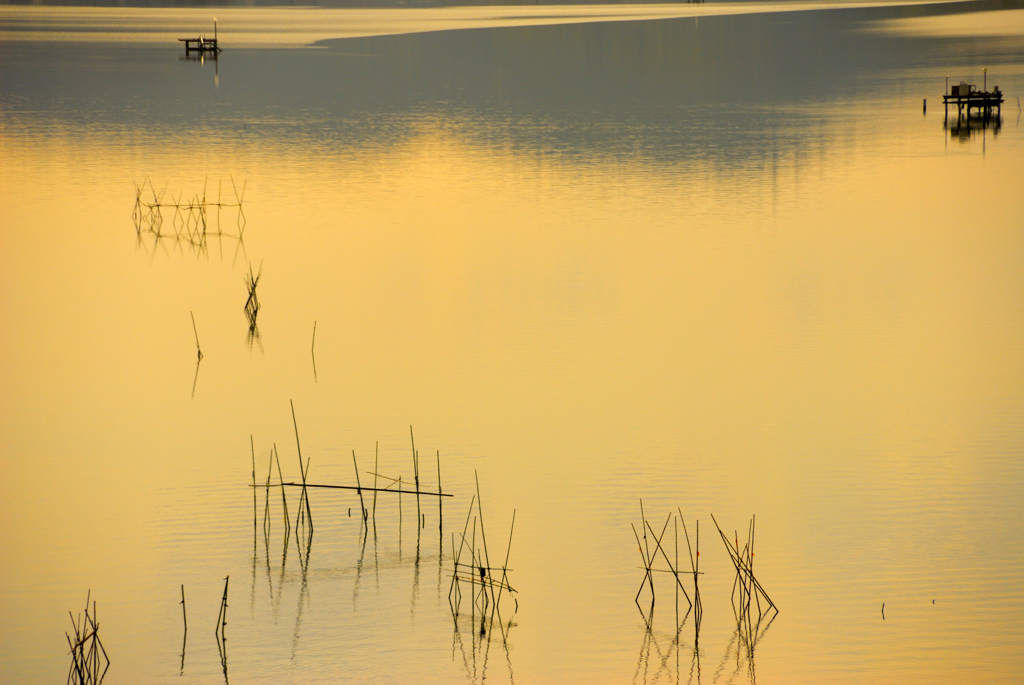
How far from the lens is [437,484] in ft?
43.8

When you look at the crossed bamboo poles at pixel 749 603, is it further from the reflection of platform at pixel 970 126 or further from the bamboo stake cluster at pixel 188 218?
the reflection of platform at pixel 970 126

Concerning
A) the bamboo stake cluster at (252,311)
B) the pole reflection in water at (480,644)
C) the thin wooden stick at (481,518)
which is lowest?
the pole reflection in water at (480,644)

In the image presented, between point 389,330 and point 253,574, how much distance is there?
8.88 metres

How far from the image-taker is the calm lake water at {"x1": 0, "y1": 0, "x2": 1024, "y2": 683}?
10320mm

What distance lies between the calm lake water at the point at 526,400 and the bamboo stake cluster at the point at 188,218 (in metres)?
0.31

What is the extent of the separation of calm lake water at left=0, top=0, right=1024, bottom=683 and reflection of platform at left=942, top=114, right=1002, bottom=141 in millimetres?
3067

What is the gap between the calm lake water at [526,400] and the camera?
33.9 ft

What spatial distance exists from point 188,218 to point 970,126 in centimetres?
3086

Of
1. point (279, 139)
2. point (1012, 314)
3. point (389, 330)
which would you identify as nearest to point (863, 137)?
point (279, 139)

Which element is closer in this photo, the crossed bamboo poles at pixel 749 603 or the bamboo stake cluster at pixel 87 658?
the bamboo stake cluster at pixel 87 658

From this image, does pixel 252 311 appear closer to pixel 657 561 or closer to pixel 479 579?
pixel 479 579

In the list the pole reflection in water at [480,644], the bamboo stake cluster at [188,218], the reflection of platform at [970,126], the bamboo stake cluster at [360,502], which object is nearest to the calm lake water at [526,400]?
the pole reflection in water at [480,644]

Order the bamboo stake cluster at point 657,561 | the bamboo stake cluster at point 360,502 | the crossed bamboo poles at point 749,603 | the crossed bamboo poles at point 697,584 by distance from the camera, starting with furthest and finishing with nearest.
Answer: the bamboo stake cluster at point 360,502 → the bamboo stake cluster at point 657,561 → the crossed bamboo poles at point 697,584 → the crossed bamboo poles at point 749,603

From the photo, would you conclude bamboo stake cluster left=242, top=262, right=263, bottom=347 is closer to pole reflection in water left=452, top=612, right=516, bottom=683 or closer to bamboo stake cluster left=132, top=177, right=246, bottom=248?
bamboo stake cluster left=132, top=177, right=246, bottom=248
